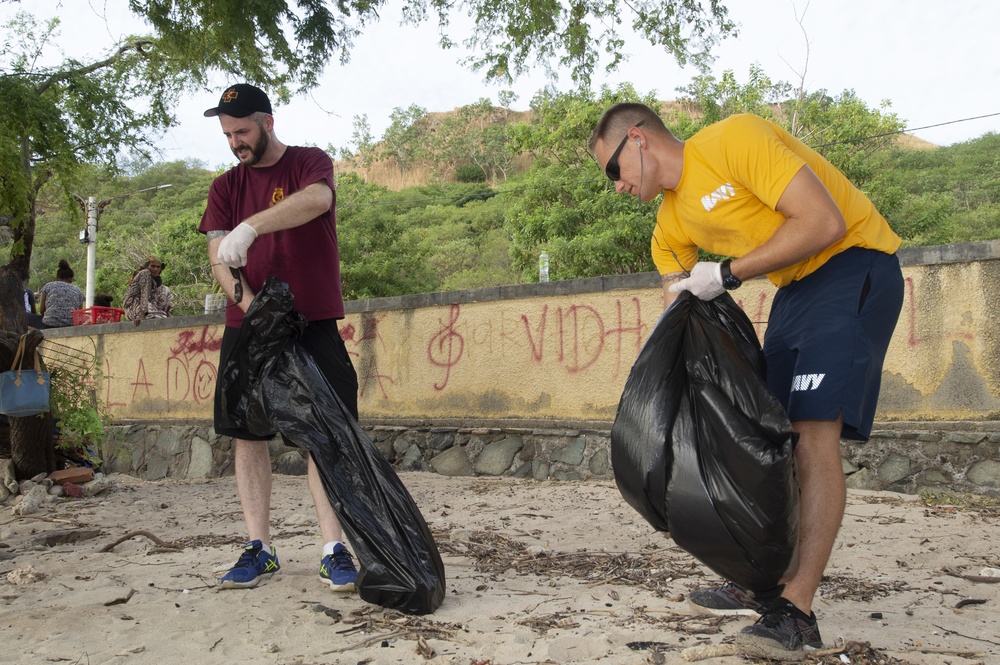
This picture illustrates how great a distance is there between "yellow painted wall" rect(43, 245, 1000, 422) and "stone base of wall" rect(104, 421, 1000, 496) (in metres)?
0.13

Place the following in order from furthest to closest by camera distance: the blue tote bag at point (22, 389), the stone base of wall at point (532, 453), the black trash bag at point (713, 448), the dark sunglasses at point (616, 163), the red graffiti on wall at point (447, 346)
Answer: the red graffiti on wall at point (447, 346), the stone base of wall at point (532, 453), the blue tote bag at point (22, 389), the dark sunglasses at point (616, 163), the black trash bag at point (713, 448)

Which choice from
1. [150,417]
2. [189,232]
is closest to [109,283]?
[189,232]

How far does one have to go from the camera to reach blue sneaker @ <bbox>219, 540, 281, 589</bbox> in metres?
2.87

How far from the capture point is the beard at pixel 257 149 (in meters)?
3.06

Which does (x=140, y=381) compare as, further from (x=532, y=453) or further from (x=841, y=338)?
(x=841, y=338)

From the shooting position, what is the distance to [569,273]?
15547 millimetres

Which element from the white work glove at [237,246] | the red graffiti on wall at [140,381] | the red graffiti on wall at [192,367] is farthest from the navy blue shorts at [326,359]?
the red graffiti on wall at [140,381]

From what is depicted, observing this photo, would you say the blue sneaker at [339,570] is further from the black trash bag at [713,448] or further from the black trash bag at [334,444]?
the black trash bag at [713,448]

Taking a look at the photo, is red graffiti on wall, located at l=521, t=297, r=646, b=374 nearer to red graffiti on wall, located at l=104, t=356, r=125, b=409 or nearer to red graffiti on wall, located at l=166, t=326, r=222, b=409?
red graffiti on wall, located at l=166, t=326, r=222, b=409

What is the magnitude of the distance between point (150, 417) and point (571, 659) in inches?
321

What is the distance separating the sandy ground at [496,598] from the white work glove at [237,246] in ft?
3.88

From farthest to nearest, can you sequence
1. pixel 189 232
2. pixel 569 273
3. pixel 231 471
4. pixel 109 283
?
1. pixel 109 283
2. pixel 189 232
3. pixel 569 273
4. pixel 231 471

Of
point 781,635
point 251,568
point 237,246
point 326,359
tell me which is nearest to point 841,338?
point 781,635

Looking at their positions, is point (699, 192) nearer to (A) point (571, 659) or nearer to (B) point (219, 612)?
(A) point (571, 659)
